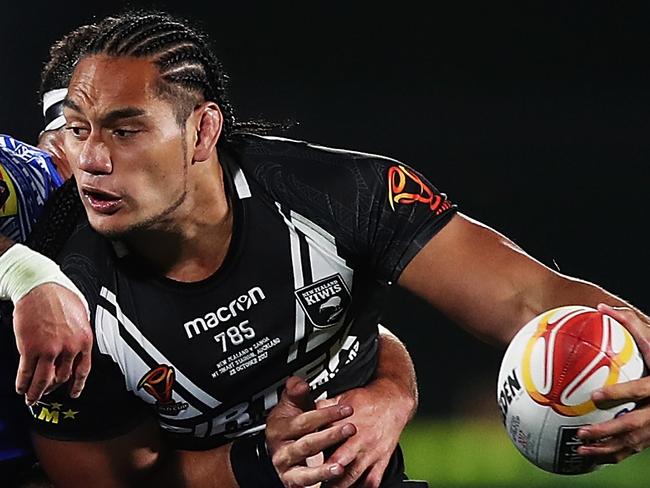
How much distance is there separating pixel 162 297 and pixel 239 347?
0.48ft

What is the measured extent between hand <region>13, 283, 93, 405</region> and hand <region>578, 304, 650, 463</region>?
651mm

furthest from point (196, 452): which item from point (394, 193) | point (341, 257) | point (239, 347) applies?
point (394, 193)

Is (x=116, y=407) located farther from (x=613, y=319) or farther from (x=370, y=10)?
(x=370, y=10)

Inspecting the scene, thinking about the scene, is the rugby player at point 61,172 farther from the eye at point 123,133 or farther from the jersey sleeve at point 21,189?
the eye at point 123,133

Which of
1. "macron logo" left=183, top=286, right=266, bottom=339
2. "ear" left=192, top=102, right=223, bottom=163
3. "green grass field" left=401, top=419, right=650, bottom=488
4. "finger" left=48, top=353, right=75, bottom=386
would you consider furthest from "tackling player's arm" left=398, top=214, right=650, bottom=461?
"green grass field" left=401, top=419, right=650, bottom=488

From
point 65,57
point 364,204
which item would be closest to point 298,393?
point 364,204

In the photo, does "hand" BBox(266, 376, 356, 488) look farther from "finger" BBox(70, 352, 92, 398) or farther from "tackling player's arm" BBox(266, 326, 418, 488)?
"finger" BBox(70, 352, 92, 398)

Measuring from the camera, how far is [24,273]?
1695 millimetres

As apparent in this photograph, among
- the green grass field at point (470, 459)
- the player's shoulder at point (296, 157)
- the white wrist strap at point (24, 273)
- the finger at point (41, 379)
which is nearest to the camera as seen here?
the finger at point (41, 379)

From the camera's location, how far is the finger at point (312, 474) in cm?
175

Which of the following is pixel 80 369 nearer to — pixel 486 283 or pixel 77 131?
pixel 77 131

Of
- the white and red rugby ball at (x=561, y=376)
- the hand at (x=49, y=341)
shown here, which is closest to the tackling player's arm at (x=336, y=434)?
the white and red rugby ball at (x=561, y=376)

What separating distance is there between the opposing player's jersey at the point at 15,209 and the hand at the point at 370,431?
560mm

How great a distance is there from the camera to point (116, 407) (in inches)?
79.0
